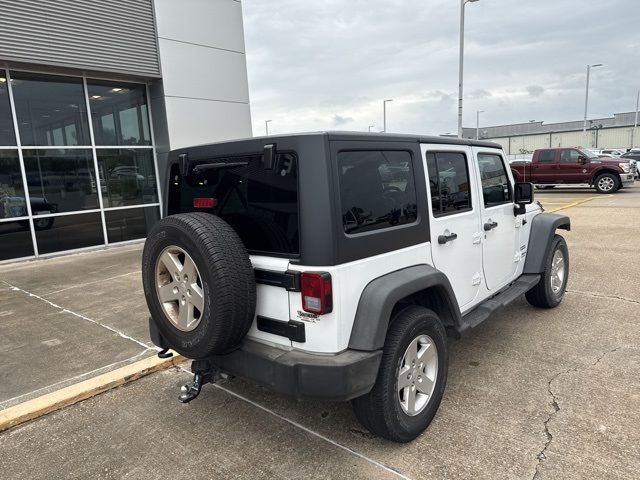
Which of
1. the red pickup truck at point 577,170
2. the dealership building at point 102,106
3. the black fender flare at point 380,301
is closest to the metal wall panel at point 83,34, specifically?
the dealership building at point 102,106

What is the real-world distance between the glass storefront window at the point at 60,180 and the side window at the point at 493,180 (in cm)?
903

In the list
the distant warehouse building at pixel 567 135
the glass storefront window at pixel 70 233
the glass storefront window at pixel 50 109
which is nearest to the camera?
the glass storefront window at pixel 50 109

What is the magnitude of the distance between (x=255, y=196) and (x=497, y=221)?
2.34 metres

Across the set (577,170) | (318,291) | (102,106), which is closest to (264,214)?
(318,291)

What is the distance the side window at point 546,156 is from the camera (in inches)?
769

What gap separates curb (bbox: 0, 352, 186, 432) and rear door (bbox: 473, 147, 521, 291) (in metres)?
2.83

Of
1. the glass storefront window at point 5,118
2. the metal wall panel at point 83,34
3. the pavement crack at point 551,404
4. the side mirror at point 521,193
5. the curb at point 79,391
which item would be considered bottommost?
the pavement crack at point 551,404

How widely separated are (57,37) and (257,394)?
351 inches

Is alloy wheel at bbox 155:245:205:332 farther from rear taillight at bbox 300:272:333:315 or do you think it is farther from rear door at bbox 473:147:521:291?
rear door at bbox 473:147:521:291

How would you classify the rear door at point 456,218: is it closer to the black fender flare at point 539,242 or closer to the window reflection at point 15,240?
the black fender flare at point 539,242

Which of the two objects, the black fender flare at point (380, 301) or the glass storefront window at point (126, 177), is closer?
the black fender flare at point (380, 301)

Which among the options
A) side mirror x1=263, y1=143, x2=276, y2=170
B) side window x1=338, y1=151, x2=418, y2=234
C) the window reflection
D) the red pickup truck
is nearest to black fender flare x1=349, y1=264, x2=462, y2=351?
side window x1=338, y1=151, x2=418, y2=234

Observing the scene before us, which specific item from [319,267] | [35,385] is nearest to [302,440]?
[319,267]

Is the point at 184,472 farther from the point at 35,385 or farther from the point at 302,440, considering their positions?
the point at 35,385
